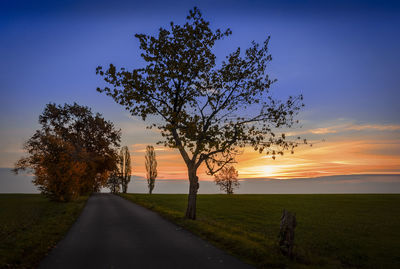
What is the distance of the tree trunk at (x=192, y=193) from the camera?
1948cm

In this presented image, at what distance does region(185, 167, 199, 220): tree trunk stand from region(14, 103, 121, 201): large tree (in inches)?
920

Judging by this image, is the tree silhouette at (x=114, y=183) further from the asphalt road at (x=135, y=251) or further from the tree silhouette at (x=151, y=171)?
the asphalt road at (x=135, y=251)

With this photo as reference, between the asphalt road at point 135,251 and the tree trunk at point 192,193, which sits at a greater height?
the tree trunk at point 192,193

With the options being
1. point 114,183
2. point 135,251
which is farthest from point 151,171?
point 135,251

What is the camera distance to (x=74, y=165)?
37.7 metres

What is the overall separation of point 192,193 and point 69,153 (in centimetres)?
2678

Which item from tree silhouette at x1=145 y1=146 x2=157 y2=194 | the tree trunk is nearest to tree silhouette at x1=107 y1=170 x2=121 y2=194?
tree silhouette at x1=145 y1=146 x2=157 y2=194

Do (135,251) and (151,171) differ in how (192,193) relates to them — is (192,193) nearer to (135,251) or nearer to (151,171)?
(135,251)

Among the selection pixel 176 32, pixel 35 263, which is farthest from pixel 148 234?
pixel 176 32

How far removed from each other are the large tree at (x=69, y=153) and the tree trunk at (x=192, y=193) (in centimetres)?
2337

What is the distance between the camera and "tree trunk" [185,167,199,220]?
63.9 ft

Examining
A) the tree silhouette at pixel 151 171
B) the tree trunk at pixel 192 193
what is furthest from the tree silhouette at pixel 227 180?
the tree trunk at pixel 192 193

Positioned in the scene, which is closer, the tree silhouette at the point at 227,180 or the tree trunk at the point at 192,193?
the tree trunk at the point at 192,193

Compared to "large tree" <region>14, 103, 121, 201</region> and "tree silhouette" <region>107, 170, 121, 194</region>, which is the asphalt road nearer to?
"large tree" <region>14, 103, 121, 201</region>
